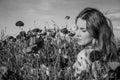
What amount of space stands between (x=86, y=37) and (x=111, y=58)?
354 millimetres

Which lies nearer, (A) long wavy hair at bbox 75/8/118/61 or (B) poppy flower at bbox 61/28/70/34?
(A) long wavy hair at bbox 75/8/118/61

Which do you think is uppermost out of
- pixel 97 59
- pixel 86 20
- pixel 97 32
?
pixel 86 20

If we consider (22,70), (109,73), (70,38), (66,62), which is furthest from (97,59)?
(70,38)

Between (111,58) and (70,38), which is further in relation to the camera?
(70,38)

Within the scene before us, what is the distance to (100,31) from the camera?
2.27m

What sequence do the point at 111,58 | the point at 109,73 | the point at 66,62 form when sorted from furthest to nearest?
the point at 111,58, the point at 66,62, the point at 109,73

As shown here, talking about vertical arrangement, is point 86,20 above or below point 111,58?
above

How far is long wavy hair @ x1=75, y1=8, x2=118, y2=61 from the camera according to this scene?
222 cm

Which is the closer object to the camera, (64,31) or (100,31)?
(100,31)

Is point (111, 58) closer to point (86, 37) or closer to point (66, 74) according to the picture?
point (86, 37)

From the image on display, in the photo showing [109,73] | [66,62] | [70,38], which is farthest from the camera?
[70,38]

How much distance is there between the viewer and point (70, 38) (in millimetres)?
4391

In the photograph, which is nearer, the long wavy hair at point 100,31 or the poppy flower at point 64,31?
the long wavy hair at point 100,31

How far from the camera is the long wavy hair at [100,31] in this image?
2.22 m
